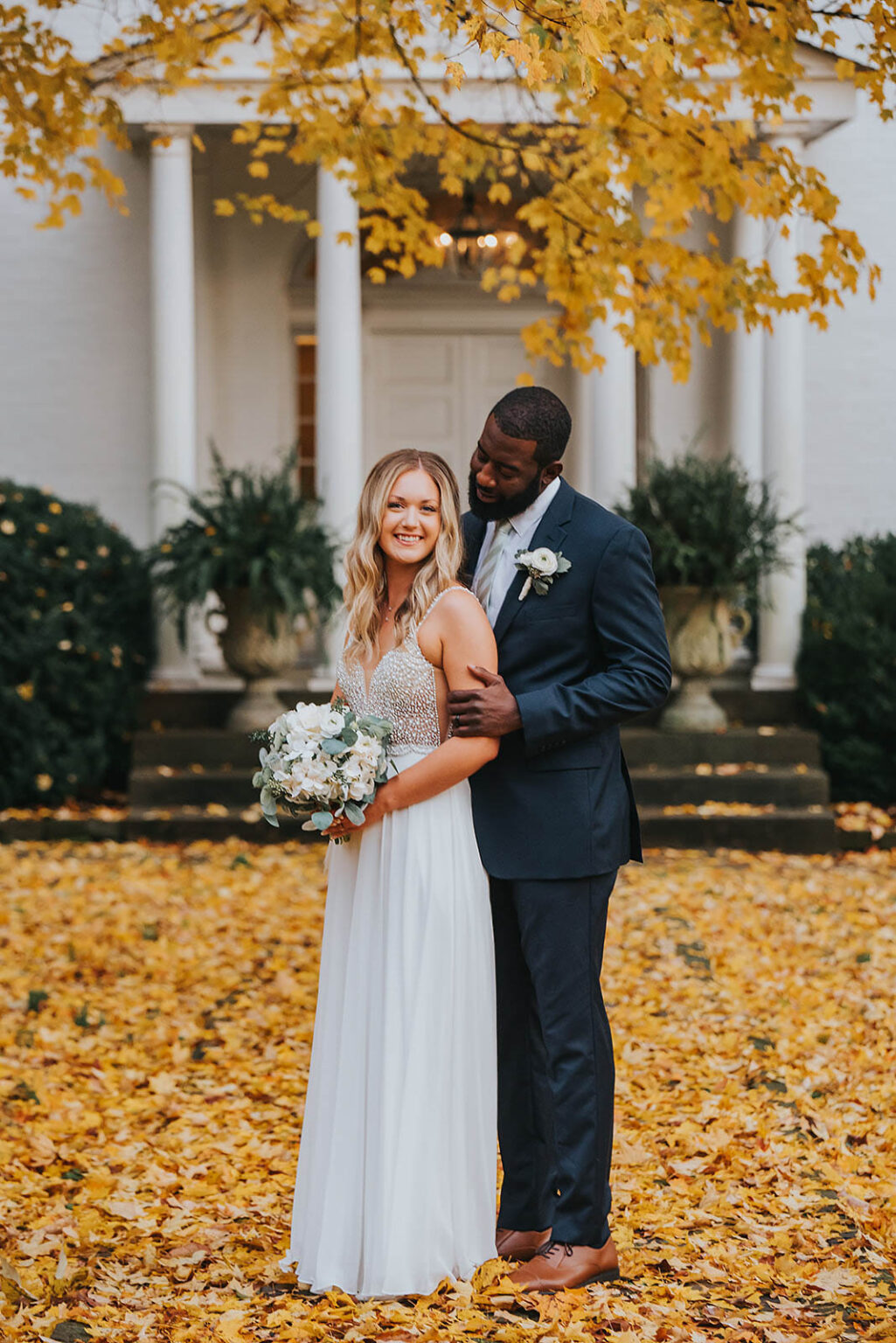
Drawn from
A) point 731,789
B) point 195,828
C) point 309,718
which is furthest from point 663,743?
point 309,718

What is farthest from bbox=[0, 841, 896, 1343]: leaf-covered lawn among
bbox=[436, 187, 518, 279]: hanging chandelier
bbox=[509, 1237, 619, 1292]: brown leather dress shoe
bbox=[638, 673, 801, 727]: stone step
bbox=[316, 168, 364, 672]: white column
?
bbox=[436, 187, 518, 279]: hanging chandelier

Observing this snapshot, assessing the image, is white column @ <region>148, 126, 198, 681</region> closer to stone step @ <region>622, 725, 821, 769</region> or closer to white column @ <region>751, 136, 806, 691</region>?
stone step @ <region>622, 725, 821, 769</region>

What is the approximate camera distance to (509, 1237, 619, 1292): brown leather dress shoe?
3.32 meters

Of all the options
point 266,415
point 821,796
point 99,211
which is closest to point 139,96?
point 99,211

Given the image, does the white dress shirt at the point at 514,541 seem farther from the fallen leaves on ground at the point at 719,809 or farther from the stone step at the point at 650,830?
the fallen leaves on ground at the point at 719,809

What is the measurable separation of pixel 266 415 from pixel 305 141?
542 centimetres

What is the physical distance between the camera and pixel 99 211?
11.8 m

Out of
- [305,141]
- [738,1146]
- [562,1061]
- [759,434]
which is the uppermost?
[305,141]

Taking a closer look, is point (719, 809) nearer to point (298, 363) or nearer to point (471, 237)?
point (471, 237)

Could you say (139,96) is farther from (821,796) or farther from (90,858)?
(821,796)

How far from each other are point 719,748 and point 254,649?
3.30 m

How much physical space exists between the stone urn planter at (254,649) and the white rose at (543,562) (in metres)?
6.35

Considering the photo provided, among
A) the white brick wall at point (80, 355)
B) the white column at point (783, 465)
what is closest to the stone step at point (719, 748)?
the white column at point (783, 465)

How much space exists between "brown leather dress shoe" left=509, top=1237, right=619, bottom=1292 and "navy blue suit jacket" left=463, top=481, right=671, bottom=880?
89 centimetres
